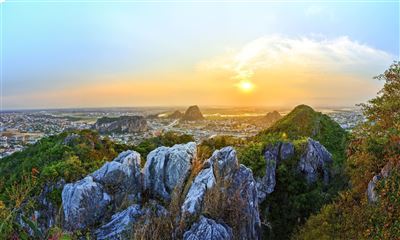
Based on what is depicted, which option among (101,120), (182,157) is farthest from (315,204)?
(101,120)

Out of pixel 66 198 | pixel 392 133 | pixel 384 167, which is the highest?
pixel 392 133

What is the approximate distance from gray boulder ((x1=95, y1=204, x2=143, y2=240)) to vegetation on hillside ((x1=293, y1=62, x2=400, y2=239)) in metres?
5.60

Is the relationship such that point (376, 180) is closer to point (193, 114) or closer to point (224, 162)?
point (224, 162)

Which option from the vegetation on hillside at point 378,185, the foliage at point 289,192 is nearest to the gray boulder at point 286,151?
the foliage at point 289,192

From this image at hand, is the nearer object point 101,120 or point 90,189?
point 90,189

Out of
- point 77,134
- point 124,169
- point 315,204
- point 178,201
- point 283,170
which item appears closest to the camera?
point 178,201

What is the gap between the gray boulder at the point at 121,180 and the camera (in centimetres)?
1198

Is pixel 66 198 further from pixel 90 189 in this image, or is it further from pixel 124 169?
pixel 124 169

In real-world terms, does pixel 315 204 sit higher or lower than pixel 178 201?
lower

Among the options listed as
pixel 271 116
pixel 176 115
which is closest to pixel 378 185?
pixel 271 116

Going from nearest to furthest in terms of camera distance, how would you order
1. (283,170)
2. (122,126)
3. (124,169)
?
(124,169) → (283,170) → (122,126)

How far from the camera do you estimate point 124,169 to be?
12.4 meters

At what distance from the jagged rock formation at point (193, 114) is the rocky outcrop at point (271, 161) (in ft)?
125

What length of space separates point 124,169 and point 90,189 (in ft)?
4.77
